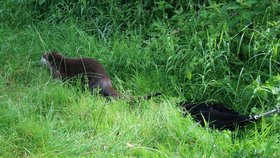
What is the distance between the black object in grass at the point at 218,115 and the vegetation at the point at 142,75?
8 centimetres

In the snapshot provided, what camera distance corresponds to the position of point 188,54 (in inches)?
182

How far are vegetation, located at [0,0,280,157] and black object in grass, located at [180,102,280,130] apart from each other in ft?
0.25

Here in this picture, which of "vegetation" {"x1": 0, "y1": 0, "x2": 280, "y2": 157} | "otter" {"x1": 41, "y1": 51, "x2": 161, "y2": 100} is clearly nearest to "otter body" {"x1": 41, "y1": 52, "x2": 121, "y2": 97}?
"otter" {"x1": 41, "y1": 51, "x2": 161, "y2": 100}

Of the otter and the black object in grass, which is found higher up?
the otter

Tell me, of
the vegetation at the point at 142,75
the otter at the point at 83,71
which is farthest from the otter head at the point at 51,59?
the vegetation at the point at 142,75

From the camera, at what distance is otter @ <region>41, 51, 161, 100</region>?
4.33m

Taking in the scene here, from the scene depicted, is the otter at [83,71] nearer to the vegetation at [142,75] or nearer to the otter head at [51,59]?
the otter head at [51,59]

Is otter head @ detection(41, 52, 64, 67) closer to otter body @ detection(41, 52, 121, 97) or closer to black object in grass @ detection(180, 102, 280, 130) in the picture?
otter body @ detection(41, 52, 121, 97)

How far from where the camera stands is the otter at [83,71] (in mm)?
4328

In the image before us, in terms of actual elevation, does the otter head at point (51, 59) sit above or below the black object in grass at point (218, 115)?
above

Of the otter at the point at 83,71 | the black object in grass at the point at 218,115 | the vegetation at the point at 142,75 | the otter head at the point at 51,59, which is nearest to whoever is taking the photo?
the vegetation at the point at 142,75

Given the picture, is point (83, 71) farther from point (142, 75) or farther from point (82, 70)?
point (142, 75)

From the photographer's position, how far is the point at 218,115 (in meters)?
3.79

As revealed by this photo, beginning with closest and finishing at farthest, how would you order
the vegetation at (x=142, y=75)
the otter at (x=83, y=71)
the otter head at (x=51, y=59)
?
the vegetation at (x=142, y=75) → the otter at (x=83, y=71) → the otter head at (x=51, y=59)
